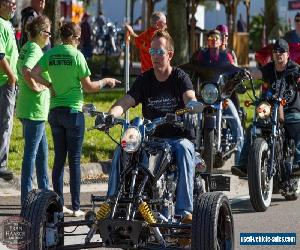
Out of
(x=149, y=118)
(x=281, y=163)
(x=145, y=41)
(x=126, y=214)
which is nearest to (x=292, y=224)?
(x=281, y=163)

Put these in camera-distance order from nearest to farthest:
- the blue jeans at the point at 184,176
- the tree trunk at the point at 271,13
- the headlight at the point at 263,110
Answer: the blue jeans at the point at 184,176 → the headlight at the point at 263,110 → the tree trunk at the point at 271,13

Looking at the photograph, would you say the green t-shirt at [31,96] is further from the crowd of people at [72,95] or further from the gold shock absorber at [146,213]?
the gold shock absorber at [146,213]

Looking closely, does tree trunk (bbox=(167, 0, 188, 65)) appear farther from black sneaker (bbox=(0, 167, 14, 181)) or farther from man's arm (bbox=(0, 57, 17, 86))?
man's arm (bbox=(0, 57, 17, 86))

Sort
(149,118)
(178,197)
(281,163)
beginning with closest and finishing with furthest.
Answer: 1. (178,197)
2. (149,118)
3. (281,163)

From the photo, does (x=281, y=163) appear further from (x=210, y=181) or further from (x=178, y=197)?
(x=178, y=197)

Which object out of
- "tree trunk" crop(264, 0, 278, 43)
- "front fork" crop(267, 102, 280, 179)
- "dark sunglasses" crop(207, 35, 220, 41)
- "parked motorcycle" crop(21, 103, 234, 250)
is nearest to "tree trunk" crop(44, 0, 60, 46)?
"dark sunglasses" crop(207, 35, 220, 41)

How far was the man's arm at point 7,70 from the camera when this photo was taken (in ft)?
36.9

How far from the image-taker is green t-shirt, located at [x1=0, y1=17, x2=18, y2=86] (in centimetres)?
1153

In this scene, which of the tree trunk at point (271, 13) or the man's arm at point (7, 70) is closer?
the man's arm at point (7, 70)

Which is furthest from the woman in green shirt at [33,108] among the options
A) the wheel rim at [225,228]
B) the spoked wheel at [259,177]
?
the wheel rim at [225,228]

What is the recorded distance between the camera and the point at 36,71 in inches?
396

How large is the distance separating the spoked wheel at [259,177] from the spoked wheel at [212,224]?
2970mm

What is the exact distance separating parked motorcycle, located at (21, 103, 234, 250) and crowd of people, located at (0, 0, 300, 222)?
156 millimetres

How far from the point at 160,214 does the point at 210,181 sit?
1.46m
